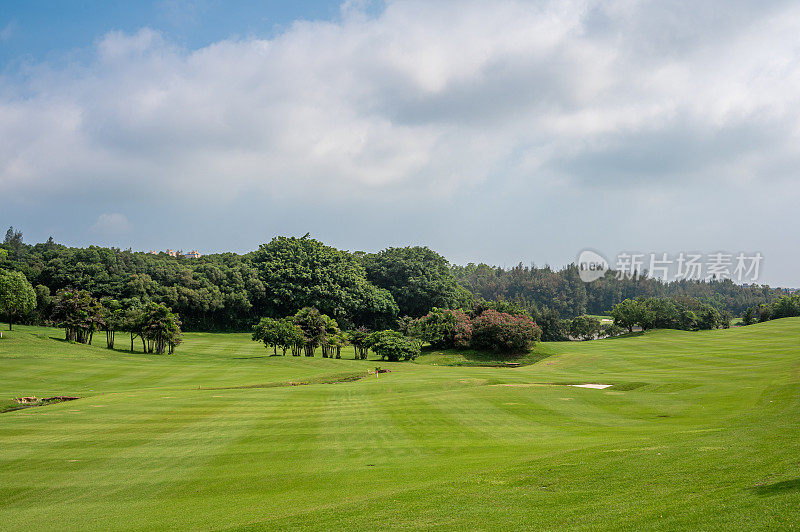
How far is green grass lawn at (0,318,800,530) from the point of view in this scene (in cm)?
933

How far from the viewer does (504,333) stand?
193 feet

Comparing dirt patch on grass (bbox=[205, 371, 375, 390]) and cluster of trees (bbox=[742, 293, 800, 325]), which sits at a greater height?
cluster of trees (bbox=[742, 293, 800, 325])

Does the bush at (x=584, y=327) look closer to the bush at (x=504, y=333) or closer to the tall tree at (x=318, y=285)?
the tall tree at (x=318, y=285)

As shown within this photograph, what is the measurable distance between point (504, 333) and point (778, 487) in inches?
1979

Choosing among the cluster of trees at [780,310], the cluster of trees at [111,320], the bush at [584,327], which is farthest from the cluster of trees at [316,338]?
the cluster of trees at [780,310]

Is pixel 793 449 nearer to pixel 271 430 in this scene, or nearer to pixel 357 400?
pixel 271 430

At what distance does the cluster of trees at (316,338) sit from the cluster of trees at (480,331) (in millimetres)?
5748

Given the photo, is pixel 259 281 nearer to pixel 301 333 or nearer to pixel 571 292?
pixel 301 333

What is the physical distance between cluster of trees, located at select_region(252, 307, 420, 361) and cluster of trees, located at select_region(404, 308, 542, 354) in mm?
5748

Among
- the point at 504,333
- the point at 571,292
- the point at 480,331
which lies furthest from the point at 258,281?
the point at 571,292

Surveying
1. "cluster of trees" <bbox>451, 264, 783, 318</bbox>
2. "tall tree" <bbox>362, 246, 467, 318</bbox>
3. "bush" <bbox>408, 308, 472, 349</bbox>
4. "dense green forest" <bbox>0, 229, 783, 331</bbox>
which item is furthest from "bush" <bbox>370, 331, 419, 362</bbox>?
"cluster of trees" <bbox>451, 264, 783, 318</bbox>

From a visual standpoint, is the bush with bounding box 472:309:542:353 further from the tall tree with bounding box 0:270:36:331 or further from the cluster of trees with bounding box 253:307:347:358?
the tall tree with bounding box 0:270:36:331

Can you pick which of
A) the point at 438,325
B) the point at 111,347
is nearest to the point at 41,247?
the point at 111,347

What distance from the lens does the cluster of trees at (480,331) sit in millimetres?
58781
